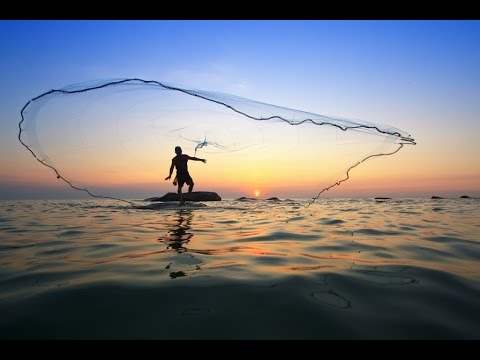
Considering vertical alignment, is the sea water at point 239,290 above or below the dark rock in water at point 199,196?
below

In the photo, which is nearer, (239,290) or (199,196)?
(239,290)

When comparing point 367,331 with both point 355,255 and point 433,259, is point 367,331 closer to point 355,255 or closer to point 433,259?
point 355,255

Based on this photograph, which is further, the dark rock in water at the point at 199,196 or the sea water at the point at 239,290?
the dark rock in water at the point at 199,196

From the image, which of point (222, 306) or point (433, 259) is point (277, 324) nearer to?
point (222, 306)

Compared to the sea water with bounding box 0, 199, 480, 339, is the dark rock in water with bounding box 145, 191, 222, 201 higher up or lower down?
higher up

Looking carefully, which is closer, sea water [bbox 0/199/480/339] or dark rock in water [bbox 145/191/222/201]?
sea water [bbox 0/199/480/339]

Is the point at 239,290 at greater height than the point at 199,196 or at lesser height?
lesser
